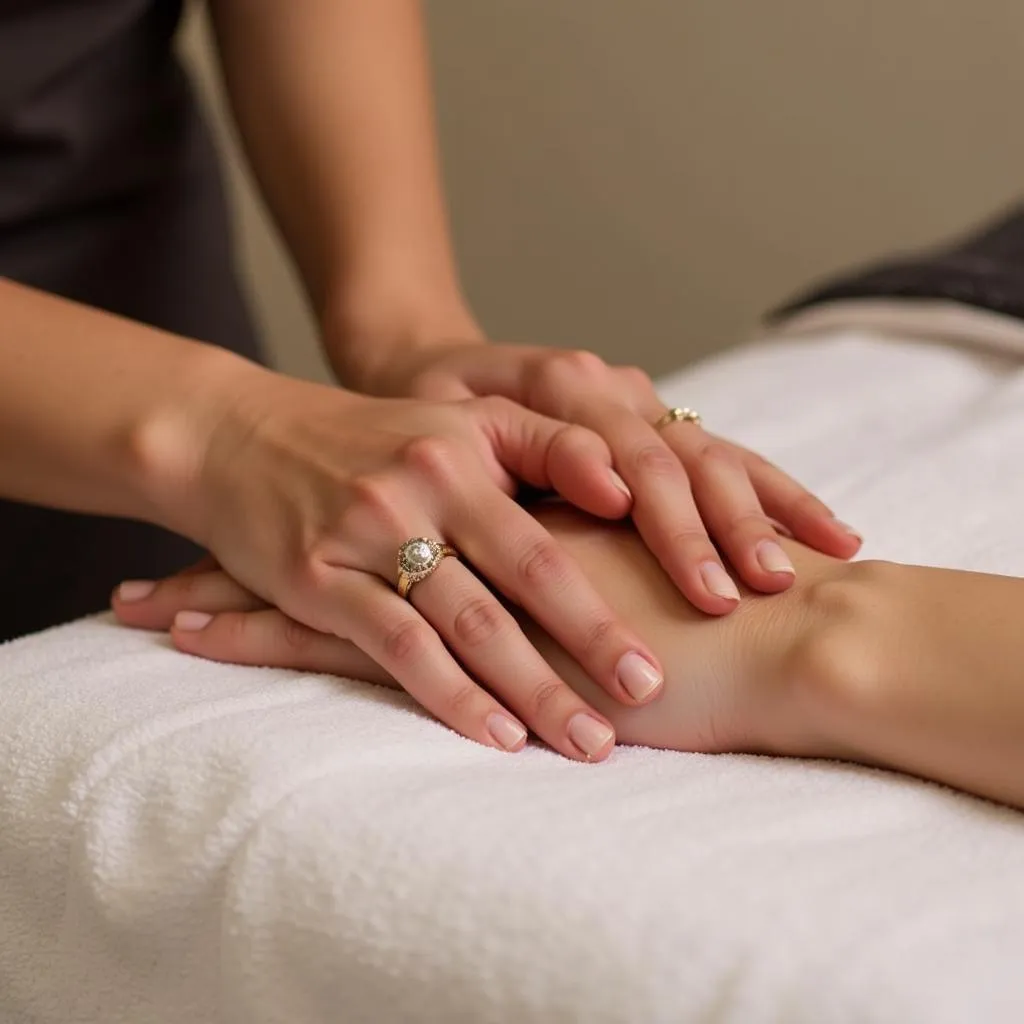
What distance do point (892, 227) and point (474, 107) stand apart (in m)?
0.68

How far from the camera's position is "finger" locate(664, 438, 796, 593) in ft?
2.24

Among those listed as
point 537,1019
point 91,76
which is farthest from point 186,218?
point 537,1019

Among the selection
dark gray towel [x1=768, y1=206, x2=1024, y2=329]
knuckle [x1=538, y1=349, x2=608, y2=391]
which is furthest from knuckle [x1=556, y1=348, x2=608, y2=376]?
dark gray towel [x1=768, y1=206, x2=1024, y2=329]

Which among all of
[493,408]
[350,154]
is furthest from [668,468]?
[350,154]

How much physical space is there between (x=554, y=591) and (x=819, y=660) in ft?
0.45

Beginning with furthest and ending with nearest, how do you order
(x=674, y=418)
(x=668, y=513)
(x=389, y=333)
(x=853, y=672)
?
1. (x=389, y=333)
2. (x=674, y=418)
3. (x=668, y=513)
4. (x=853, y=672)

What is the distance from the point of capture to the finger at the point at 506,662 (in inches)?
24.4

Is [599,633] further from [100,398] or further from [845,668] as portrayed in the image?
[100,398]

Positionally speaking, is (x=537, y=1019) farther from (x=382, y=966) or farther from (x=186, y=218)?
(x=186, y=218)

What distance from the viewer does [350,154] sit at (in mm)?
1043

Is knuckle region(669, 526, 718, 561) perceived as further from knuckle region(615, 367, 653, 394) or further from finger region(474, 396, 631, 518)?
knuckle region(615, 367, 653, 394)

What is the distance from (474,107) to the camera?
80.8 inches

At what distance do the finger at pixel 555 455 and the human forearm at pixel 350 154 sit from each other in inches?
8.1

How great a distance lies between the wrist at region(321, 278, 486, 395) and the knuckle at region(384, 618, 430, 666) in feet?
0.90
